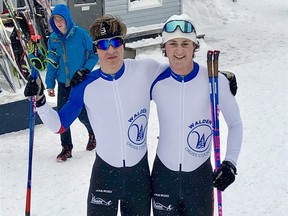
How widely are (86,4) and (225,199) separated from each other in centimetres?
824

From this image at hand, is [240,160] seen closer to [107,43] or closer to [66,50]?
[66,50]

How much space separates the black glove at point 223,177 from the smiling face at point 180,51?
71cm

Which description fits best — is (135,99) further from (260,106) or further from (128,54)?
(128,54)

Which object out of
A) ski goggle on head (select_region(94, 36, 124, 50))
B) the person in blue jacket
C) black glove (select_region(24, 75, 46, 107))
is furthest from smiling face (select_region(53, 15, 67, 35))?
ski goggle on head (select_region(94, 36, 124, 50))

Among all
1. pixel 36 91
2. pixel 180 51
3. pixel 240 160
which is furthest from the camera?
pixel 240 160

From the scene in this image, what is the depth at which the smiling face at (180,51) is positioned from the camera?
344cm

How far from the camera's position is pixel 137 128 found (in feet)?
12.1

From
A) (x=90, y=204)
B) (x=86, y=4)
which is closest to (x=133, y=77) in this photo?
(x=90, y=204)

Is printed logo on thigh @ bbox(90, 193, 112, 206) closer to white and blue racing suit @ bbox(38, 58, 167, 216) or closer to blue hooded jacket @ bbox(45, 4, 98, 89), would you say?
white and blue racing suit @ bbox(38, 58, 167, 216)

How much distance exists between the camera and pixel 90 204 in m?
3.71

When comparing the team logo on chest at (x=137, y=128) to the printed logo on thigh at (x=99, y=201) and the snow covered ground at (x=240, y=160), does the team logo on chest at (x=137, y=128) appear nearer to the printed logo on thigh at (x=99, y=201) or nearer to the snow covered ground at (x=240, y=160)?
the printed logo on thigh at (x=99, y=201)

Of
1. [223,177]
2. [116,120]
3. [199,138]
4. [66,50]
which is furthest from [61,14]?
[223,177]

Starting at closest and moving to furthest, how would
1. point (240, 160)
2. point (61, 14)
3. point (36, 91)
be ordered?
point (36, 91)
point (61, 14)
point (240, 160)

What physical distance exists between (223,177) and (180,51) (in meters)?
0.85
